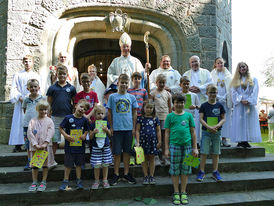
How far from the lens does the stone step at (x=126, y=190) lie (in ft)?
9.10

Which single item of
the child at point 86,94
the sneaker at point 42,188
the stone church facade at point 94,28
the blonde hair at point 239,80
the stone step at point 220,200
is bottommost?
the stone step at point 220,200

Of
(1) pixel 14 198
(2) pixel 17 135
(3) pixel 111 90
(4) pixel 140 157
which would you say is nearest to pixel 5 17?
(2) pixel 17 135

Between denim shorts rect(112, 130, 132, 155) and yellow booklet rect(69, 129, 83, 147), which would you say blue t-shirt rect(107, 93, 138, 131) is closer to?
denim shorts rect(112, 130, 132, 155)

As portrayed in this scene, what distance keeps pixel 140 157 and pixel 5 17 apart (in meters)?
4.83

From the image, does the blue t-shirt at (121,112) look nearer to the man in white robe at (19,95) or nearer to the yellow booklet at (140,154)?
the yellow booklet at (140,154)

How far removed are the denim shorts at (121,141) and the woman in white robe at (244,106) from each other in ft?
7.27

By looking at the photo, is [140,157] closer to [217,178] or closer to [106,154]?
[106,154]

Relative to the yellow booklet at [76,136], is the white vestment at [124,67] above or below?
above

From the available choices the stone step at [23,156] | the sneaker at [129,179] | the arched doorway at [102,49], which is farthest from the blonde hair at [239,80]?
the arched doorway at [102,49]

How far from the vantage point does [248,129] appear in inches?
161

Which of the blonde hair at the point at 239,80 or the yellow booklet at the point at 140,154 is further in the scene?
the blonde hair at the point at 239,80

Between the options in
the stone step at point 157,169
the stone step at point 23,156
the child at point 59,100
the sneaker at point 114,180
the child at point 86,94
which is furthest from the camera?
the stone step at point 23,156

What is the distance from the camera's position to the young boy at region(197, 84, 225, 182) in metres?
3.22

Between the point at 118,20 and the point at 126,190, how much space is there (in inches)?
166
